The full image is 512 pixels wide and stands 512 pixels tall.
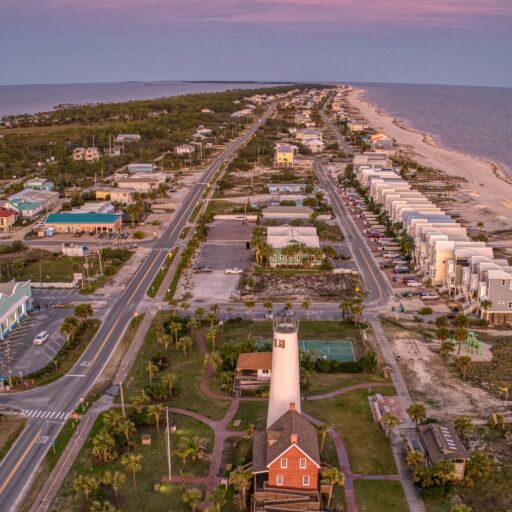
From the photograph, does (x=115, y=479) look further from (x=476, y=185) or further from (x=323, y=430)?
(x=476, y=185)

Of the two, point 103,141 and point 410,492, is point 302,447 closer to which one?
point 410,492

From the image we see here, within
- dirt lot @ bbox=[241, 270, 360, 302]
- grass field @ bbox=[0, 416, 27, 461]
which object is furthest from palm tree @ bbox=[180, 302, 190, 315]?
grass field @ bbox=[0, 416, 27, 461]

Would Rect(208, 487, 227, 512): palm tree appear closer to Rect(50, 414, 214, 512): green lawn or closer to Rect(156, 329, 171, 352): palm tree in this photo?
Rect(50, 414, 214, 512): green lawn

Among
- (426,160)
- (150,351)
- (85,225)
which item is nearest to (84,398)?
(150,351)

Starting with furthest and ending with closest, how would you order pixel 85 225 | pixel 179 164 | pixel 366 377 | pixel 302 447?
pixel 179 164, pixel 85 225, pixel 366 377, pixel 302 447

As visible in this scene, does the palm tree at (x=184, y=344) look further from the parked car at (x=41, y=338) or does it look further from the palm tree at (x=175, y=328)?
the parked car at (x=41, y=338)
